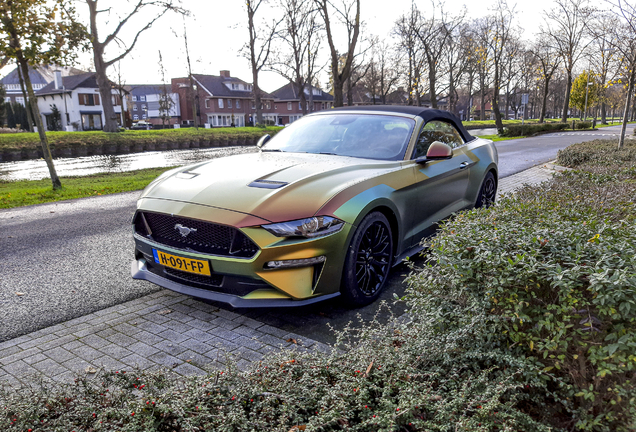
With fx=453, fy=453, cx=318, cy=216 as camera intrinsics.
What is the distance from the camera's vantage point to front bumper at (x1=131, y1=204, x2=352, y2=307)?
325 centimetres

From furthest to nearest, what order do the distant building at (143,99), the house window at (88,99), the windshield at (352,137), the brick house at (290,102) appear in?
1. the distant building at (143,99)
2. the brick house at (290,102)
3. the house window at (88,99)
4. the windshield at (352,137)

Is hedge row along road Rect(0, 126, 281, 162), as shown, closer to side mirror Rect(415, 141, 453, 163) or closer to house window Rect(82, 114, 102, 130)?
side mirror Rect(415, 141, 453, 163)

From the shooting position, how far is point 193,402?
2061 millimetres

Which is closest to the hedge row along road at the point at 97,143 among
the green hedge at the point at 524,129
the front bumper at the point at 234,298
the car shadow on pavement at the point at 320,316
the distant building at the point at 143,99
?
the green hedge at the point at 524,129

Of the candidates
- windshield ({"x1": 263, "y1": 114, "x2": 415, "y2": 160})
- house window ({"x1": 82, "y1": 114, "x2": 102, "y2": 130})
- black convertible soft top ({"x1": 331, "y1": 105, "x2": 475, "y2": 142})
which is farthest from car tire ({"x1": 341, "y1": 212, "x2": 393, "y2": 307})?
house window ({"x1": 82, "y1": 114, "x2": 102, "y2": 130})

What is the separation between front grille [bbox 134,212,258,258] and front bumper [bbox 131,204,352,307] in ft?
0.19

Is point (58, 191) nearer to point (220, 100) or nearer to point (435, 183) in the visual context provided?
point (435, 183)

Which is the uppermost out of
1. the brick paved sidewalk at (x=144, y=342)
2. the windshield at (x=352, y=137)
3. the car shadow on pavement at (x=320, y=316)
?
the windshield at (x=352, y=137)

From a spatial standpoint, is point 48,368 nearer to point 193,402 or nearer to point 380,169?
point 193,402

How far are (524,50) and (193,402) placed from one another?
53.0 meters

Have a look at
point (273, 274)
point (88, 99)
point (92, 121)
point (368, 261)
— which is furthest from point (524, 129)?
point (88, 99)

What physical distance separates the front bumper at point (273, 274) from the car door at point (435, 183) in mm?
1248

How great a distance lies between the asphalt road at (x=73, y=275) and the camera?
3.77 m

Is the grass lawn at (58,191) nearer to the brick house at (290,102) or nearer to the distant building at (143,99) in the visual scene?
the brick house at (290,102)
